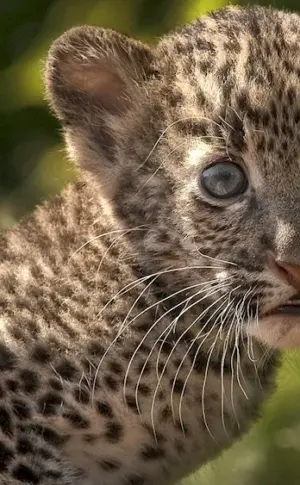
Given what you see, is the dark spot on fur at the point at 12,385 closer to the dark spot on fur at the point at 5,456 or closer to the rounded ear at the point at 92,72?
the dark spot on fur at the point at 5,456

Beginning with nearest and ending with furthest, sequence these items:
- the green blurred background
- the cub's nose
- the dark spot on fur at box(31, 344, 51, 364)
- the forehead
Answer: the cub's nose → the forehead → the dark spot on fur at box(31, 344, 51, 364) → the green blurred background

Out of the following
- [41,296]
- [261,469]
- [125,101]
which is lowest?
[261,469]

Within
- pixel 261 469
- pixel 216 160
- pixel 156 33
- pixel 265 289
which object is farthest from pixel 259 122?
pixel 156 33

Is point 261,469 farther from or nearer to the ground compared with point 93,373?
nearer to the ground

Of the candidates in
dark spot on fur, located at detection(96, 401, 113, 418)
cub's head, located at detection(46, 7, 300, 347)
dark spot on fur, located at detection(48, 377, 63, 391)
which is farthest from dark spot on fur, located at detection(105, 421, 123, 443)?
cub's head, located at detection(46, 7, 300, 347)

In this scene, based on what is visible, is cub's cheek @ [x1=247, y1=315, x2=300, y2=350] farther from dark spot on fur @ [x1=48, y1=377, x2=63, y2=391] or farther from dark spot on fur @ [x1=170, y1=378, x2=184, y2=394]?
dark spot on fur @ [x1=48, y1=377, x2=63, y2=391]

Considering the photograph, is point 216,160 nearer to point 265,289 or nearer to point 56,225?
point 265,289
